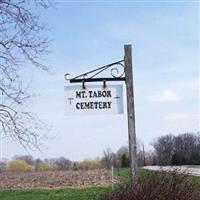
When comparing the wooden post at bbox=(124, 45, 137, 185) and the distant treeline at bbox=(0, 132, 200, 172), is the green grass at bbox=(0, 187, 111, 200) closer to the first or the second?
the wooden post at bbox=(124, 45, 137, 185)

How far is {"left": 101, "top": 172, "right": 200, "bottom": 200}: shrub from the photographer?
25.8ft

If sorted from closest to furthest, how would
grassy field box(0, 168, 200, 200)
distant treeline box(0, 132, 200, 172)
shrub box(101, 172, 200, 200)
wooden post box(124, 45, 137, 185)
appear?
shrub box(101, 172, 200, 200)
wooden post box(124, 45, 137, 185)
grassy field box(0, 168, 200, 200)
distant treeline box(0, 132, 200, 172)

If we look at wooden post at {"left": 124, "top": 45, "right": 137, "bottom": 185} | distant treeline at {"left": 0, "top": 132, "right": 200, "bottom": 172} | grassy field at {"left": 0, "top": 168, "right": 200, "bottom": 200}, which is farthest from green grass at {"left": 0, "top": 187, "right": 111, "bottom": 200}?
distant treeline at {"left": 0, "top": 132, "right": 200, "bottom": 172}

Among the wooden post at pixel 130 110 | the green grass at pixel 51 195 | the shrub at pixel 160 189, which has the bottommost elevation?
the green grass at pixel 51 195

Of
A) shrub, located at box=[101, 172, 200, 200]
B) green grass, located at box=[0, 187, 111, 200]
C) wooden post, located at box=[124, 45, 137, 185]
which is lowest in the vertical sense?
green grass, located at box=[0, 187, 111, 200]

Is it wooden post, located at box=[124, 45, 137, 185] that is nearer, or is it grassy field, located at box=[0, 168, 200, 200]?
wooden post, located at box=[124, 45, 137, 185]

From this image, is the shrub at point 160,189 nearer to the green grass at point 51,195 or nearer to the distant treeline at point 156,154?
the green grass at point 51,195

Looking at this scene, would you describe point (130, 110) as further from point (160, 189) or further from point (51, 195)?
point (51, 195)

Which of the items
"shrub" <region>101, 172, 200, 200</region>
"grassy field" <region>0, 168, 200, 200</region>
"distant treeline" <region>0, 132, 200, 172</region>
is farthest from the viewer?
"distant treeline" <region>0, 132, 200, 172</region>

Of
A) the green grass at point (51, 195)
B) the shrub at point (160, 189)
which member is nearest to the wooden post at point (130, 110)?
the shrub at point (160, 189)

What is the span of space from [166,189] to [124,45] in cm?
324

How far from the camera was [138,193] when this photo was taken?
310 inches

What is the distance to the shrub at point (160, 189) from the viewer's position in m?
7.87

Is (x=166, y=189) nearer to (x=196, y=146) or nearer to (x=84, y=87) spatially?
(x=84, y=87)
